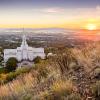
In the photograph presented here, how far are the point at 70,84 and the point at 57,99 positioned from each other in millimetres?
593

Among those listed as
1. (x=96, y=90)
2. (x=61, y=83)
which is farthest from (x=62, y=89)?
(x=96, y=90)

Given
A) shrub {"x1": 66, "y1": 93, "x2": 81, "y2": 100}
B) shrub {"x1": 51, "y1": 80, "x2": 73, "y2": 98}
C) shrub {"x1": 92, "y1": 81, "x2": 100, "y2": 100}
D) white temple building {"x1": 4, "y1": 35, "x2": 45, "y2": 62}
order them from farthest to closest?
white temple building {"x1": 4, "y1": 35, "x2": 45, "y2": 62} → shrub {"x1": 51, "y1": 80, "x2": 73, "y2": 98} → shrub {"x1": 92, "y1": 81, "x2": 100, "y2": 100} → shrub {"x1": 66, "y1": 93, "x2": 81, "y2": 100}

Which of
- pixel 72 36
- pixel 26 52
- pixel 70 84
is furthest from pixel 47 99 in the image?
pixel 26 52

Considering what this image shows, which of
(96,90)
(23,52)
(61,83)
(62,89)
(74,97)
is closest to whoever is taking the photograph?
(74,97)

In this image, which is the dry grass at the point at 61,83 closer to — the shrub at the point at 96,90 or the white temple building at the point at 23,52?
the shrub at the point at 96,90

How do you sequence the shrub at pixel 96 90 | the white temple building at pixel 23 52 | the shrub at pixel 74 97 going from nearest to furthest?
1. the shrub at pixel 74 97
2. the shrub at pixel 96 90
3. the white temple building at pixel 23 52

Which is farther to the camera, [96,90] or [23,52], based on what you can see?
[23,52]

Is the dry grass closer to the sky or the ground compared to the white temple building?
closer to the sky

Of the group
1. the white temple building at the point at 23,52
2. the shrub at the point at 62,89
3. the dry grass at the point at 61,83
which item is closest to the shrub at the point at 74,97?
the dry grass at the point at 61,83

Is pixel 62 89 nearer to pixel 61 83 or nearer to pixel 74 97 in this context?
pixel 61 83

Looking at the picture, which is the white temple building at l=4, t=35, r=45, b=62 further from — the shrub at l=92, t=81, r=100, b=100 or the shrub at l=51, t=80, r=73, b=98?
the shrub at l=92, t=81, r=100, b=100

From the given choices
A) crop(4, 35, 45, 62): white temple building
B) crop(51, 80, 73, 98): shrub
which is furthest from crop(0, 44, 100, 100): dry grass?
crop(4, 35, 45, 62): white temple building

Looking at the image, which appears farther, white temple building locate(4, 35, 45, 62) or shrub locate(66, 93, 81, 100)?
white temple building locate(4, 35, 45, 62)

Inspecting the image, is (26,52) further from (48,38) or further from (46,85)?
(46,85)
